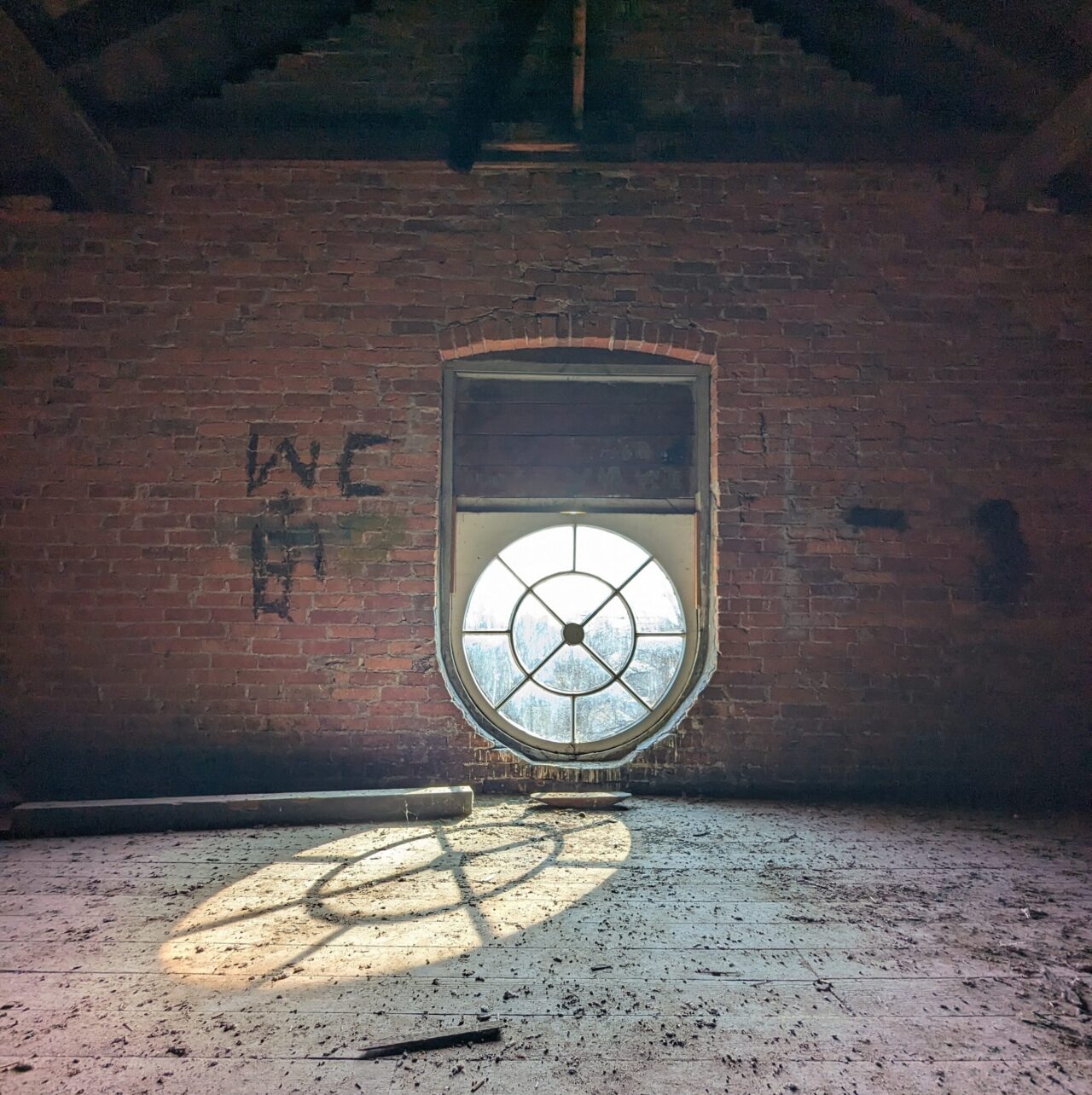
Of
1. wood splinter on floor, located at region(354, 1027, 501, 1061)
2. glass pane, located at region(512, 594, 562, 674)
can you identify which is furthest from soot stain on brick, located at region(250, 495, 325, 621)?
wood splinter on floor, located at region(354, 1027, 501, 1061)

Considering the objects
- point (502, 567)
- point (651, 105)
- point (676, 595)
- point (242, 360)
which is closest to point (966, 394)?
point (676, 595)

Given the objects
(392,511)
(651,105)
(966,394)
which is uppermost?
(651,105)

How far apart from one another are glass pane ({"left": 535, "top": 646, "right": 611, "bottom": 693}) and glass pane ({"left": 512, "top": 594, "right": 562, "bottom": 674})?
50 millimetres

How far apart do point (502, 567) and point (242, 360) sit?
1.68 meters

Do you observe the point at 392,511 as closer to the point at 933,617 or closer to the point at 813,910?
the point at 813,910

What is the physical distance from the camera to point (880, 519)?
3508mm

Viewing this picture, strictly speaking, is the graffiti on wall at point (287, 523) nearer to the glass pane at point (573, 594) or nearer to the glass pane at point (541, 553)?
the glass pane at point (541, 553)

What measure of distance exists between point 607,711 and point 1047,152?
3355 millimetres

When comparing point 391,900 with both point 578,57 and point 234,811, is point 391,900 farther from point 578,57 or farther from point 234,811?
point 578,57

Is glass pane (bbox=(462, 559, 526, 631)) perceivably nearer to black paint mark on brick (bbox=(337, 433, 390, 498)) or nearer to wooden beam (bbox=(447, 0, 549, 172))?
black paint mark on brick (bbox=(337, 433, 390, 498))

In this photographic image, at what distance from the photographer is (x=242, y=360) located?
3516mm

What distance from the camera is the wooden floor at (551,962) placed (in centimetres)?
133

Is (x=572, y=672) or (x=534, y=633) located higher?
(x=534, y=633)

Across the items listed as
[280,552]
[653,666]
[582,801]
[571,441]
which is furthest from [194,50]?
[582,801]
